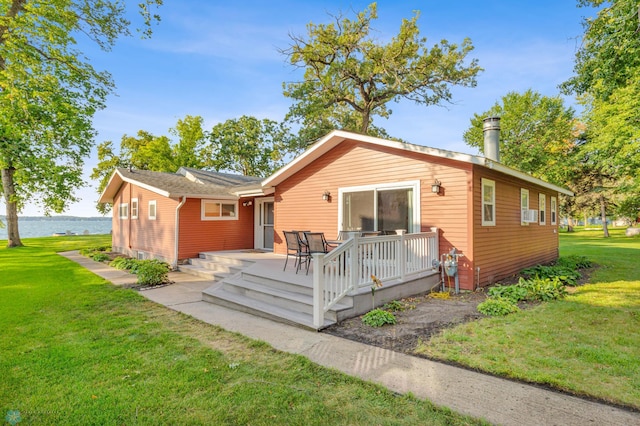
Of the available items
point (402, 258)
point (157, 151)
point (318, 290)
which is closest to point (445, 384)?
point (318, 290)

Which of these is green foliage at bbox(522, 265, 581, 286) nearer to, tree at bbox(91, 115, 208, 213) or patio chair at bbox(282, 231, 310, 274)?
patio chair at bbox(282, 231, 310, 274)

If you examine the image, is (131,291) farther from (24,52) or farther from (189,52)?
(24,52)

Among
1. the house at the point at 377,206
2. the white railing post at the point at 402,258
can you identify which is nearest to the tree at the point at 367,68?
the house at the point at 377,206

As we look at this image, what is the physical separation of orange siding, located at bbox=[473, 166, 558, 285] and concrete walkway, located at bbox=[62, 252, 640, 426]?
4069 millimetres

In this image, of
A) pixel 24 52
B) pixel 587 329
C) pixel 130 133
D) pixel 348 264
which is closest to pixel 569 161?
pixel 587 329

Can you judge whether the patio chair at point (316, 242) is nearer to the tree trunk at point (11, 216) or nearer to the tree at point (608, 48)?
the tree at point (608, 48)

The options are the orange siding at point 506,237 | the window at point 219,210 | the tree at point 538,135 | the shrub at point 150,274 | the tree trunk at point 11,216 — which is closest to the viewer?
the orange siding at point 506,237

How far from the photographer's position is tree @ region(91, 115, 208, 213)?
26.1 meters

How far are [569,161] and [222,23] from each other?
24.4 m

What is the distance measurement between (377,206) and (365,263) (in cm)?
287

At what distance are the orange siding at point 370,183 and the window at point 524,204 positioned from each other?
149 inches

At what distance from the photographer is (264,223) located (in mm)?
12906

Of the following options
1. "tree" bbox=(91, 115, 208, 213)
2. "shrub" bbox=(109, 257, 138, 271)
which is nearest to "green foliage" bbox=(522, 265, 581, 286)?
"shrub" bbox=(109, 257, 138, 271)

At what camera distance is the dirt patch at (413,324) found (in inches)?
171
